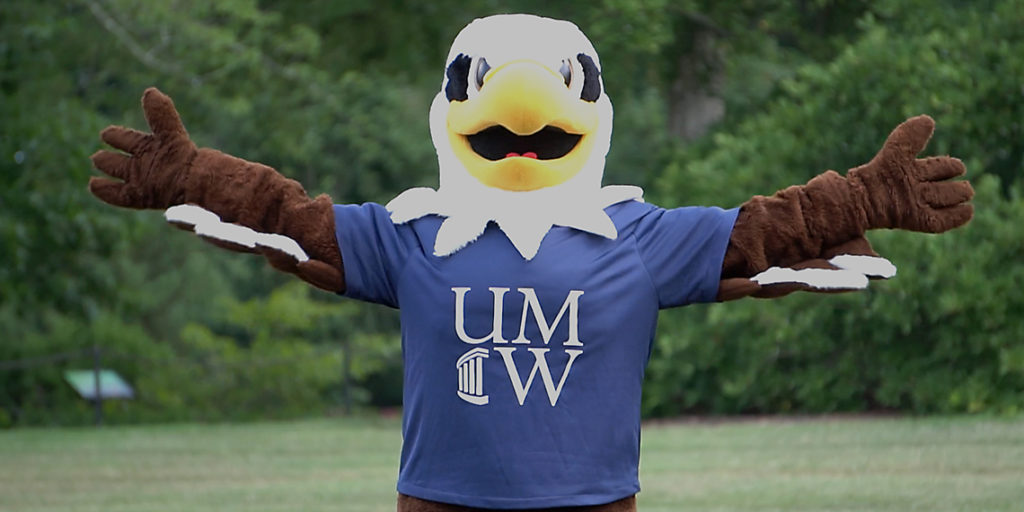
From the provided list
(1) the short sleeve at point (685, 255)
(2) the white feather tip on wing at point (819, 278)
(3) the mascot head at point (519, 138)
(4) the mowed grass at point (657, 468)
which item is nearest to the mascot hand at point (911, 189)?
(2) the white feather tip on wing at point (819, 278)

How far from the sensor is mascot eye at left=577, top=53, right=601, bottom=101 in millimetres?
4211

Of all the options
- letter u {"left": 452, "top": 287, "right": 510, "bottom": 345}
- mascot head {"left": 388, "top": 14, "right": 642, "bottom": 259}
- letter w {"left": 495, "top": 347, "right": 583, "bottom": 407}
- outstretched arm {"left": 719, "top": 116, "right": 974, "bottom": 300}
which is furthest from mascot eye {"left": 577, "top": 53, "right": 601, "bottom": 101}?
letter w {"left": 495, "top": 347, "right": 583, "bottom": 407}

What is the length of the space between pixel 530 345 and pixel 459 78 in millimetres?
831

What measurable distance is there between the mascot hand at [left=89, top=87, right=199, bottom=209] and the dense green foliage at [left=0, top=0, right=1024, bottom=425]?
9918 mm

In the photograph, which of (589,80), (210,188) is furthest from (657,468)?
(210,188)

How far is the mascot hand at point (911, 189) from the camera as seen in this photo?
3869 millimetres

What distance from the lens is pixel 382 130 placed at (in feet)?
80.8

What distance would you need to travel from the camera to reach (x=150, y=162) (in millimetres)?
3924

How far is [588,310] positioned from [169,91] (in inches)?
550

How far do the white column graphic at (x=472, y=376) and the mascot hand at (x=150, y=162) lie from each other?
0.85 meters

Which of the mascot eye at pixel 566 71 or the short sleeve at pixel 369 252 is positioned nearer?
the short sleeve at pixel 369 252

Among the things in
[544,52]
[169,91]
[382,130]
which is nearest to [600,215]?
[544,52]

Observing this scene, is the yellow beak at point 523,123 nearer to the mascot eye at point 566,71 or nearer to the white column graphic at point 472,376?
the mascot eye at point 566,71

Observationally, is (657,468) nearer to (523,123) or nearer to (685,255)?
(685,255)
